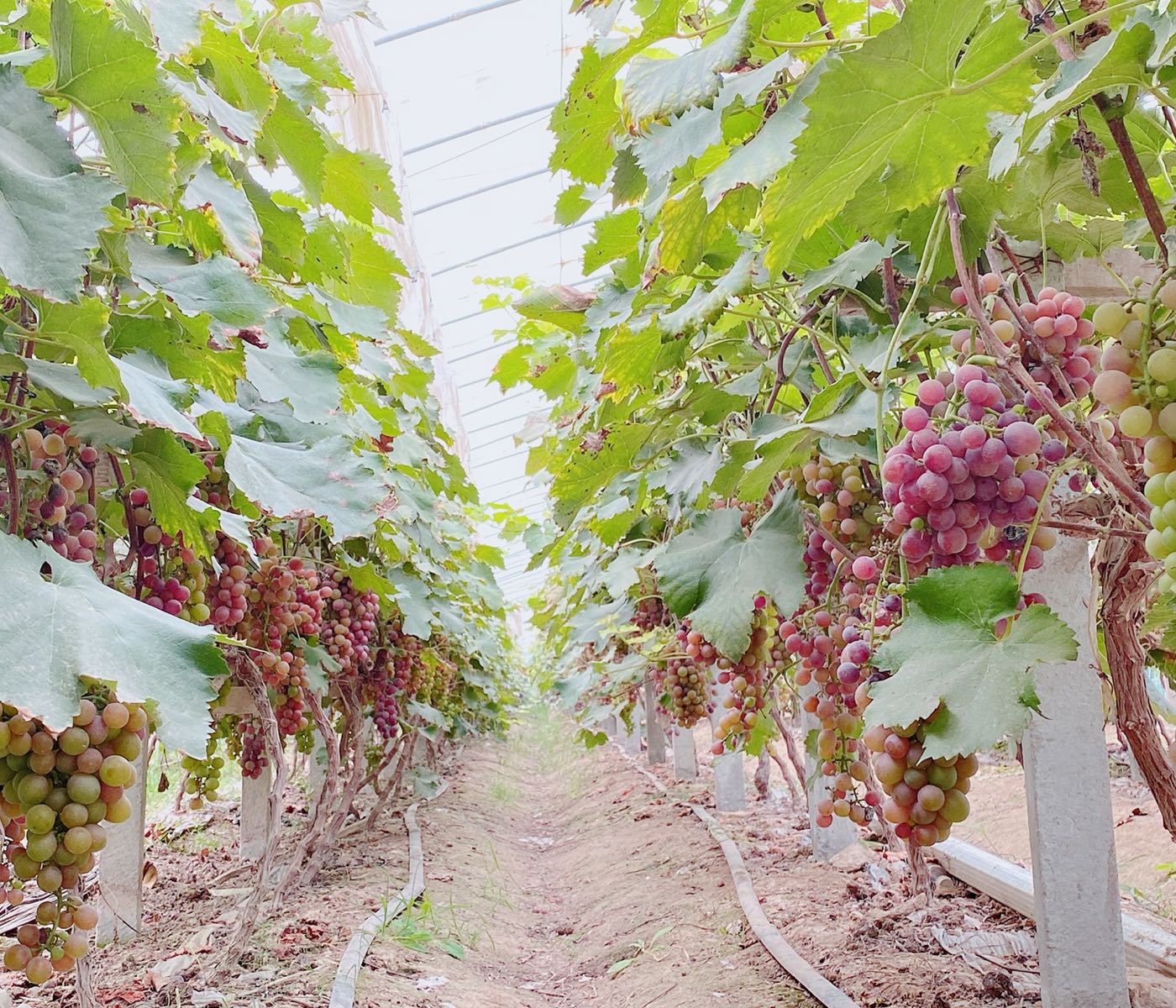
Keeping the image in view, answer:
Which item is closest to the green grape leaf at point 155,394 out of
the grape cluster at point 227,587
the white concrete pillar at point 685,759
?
the grape cluster at point 227,587

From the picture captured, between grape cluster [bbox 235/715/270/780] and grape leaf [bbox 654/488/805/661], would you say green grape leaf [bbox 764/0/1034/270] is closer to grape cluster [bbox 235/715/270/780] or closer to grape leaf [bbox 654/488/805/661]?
grape leaf [bbox 654/488/805/661]

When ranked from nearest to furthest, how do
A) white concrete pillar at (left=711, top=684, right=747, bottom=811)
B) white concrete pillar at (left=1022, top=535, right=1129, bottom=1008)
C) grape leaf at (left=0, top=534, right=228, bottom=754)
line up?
1. grape leaf at (left=0, top=534, right=228, bottom=754)
2. white concrete pillar at (left=1022, top=535, right=1129, bottom=1008)
3. white concrete pillar at (left=711, top=684, right=747, bottom=811)

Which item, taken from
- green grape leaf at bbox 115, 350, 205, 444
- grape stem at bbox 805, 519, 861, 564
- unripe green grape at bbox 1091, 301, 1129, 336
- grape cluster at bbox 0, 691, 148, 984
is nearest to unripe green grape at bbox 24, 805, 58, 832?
grape cluster at bbox 0, 691, 148, 984

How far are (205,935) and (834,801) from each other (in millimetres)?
2947

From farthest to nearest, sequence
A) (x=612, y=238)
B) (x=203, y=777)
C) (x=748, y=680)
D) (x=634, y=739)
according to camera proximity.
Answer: (x=634, y=739), (x=203, y=777), (x=612, y=238), (x=748, y=680)

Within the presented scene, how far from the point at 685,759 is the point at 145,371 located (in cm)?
752

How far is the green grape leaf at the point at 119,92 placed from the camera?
1247mm

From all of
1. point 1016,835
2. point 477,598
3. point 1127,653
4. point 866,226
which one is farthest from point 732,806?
point 866,226

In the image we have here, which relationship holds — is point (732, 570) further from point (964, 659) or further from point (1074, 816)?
point (1074, 816)

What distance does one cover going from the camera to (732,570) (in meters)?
1.73

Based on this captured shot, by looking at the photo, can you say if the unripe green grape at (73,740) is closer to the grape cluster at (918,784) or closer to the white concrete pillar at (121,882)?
the grape cluster at (918,784)

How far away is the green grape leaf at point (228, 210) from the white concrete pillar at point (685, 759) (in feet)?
23.7

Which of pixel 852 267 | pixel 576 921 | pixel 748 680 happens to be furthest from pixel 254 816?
pixel 852 267

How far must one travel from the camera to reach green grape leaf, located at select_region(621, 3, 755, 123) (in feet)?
4.21
